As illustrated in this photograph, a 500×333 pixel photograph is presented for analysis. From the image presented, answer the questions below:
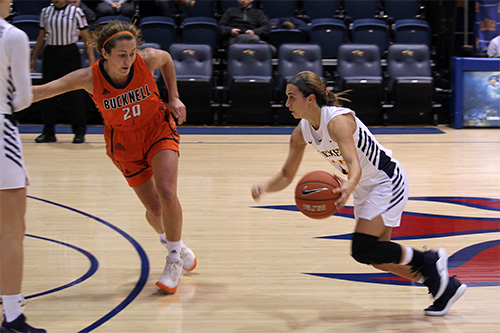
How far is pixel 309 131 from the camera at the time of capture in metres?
3.50

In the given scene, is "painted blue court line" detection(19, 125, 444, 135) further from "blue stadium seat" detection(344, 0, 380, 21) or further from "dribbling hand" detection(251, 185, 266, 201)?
"dribbling hand" detection(251, 185, 266, 201)

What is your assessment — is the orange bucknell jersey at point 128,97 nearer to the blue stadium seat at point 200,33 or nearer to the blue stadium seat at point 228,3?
the blue stadium seat at point 200,33

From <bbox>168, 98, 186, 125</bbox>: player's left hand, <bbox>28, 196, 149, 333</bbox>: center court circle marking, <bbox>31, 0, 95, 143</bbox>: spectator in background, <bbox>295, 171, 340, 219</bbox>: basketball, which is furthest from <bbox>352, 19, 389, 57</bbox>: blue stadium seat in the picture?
<bbox>295, 171, 340, 219</bbox>: basketball

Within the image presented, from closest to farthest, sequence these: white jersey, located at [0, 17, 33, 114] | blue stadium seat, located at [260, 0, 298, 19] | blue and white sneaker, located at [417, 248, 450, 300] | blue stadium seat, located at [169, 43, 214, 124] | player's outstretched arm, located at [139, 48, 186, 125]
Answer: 1. white jersey, located at [0, 17, 33, 114]
2. blue and white sneaker, located at [417, 248, 450, 300]
3. player's outstretched arm, located at [139, 48, 186, 125]
4. blue stadium seat, located at [169, 43, 214, 124]
5. blue stadium seat, located at [260, 0, 298, 19]

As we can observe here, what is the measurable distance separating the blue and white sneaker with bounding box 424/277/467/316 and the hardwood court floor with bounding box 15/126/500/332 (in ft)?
0.15

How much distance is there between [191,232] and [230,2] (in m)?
7.53

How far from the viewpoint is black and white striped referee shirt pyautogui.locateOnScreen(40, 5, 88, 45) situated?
8.14m

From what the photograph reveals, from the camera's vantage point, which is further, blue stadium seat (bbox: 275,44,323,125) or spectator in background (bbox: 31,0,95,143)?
blue stadium seat (bbox: 275,44,323,125)

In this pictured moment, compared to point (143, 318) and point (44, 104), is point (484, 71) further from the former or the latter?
point (143, 318)

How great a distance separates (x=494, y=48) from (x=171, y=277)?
7928 millimetres

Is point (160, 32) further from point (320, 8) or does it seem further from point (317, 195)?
point (317, 195)

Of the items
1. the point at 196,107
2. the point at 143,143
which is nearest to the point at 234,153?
the point at 196,107

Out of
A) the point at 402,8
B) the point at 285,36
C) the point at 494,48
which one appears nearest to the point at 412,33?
the point at 402,8

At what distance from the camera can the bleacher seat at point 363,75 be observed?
32.1ft
